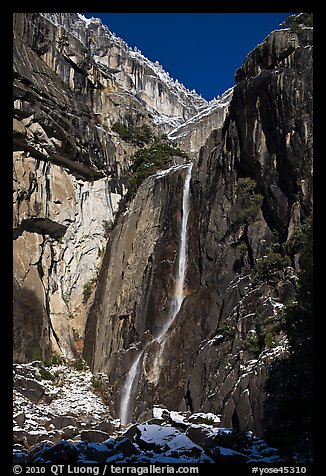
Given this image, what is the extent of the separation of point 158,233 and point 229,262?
20.6ft

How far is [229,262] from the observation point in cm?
2217

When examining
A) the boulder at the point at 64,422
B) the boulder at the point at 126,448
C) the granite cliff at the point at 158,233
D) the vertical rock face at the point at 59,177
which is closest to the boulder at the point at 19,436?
the boulder at the point at 64,422

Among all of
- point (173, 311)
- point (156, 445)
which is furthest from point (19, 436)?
point (173, 311)

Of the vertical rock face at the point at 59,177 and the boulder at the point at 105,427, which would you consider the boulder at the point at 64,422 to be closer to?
the boulder at the point at 105,427

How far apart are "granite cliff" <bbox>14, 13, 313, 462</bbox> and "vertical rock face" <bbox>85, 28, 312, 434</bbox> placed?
6 centimetres

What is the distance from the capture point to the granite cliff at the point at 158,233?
19344 millimetres

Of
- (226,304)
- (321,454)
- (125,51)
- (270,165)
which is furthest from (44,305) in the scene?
(125,51)

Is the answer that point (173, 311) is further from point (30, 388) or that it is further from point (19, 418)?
point (19, 418)

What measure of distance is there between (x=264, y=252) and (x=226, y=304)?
2254mm

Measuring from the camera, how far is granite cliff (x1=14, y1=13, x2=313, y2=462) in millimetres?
19344

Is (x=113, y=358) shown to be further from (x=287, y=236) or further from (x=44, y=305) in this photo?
(x=287, y=236)

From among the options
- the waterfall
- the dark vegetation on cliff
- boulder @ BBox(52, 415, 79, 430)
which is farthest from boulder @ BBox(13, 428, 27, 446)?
the dark vegetation on cliff

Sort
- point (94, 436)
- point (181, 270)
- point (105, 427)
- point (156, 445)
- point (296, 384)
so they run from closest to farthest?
point (296, 384), point (156, 445), point (94, 436), point (105, 427), point (181, 270)

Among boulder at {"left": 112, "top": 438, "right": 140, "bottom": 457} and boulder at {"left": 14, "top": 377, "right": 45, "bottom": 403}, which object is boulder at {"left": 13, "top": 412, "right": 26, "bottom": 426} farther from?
boulder at {"left": 112, "top": 438, "right": 140, "bottom": 457}
